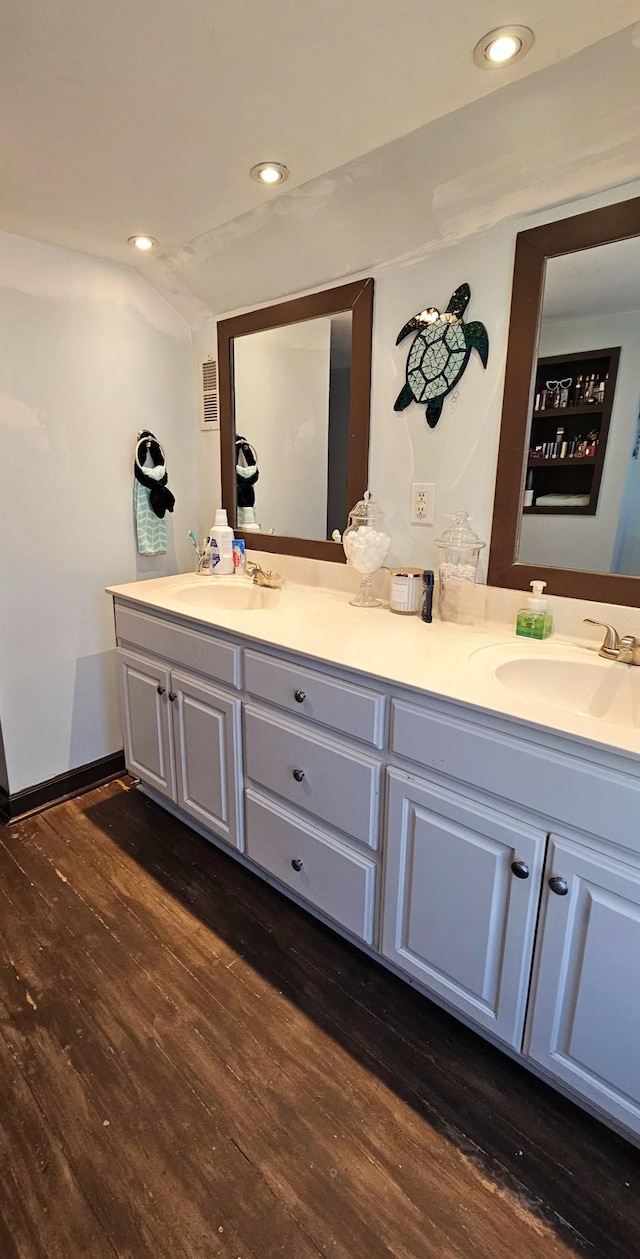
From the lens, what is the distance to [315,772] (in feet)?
4.84

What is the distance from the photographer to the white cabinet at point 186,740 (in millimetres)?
1750

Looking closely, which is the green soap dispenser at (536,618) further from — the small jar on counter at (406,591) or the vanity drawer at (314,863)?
the vanity drawer at (314,863)

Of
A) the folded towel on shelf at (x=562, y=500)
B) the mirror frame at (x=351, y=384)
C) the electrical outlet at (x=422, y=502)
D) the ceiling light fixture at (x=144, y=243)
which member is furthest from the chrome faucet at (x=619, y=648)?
the ceiling light fixture at (x=144, y=243)

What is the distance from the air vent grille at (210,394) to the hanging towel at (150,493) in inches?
9.5

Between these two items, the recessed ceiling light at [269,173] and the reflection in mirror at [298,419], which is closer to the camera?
the recessed ceiling light at [269,173]

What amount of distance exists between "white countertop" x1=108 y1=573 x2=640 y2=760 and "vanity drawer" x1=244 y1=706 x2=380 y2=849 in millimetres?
229

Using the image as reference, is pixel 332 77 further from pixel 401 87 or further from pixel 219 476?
A: pixel 219 476

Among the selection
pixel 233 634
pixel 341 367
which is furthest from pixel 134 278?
pixel 233 634

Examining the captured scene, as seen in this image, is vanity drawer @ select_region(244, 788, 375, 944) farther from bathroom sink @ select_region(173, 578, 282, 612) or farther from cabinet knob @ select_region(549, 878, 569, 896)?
bathroom sink @ select_region(173, 578, 282, 612)

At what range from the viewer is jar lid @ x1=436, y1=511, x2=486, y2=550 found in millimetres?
1647

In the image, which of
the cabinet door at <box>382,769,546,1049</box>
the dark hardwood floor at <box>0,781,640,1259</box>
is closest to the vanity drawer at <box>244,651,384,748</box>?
the cabinet door at <box>382,769,546,1049</box>

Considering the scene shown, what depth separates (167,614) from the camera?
73.0 inches

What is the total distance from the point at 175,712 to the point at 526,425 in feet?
4.47

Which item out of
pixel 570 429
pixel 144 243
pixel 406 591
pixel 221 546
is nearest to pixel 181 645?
pixel 221 546
